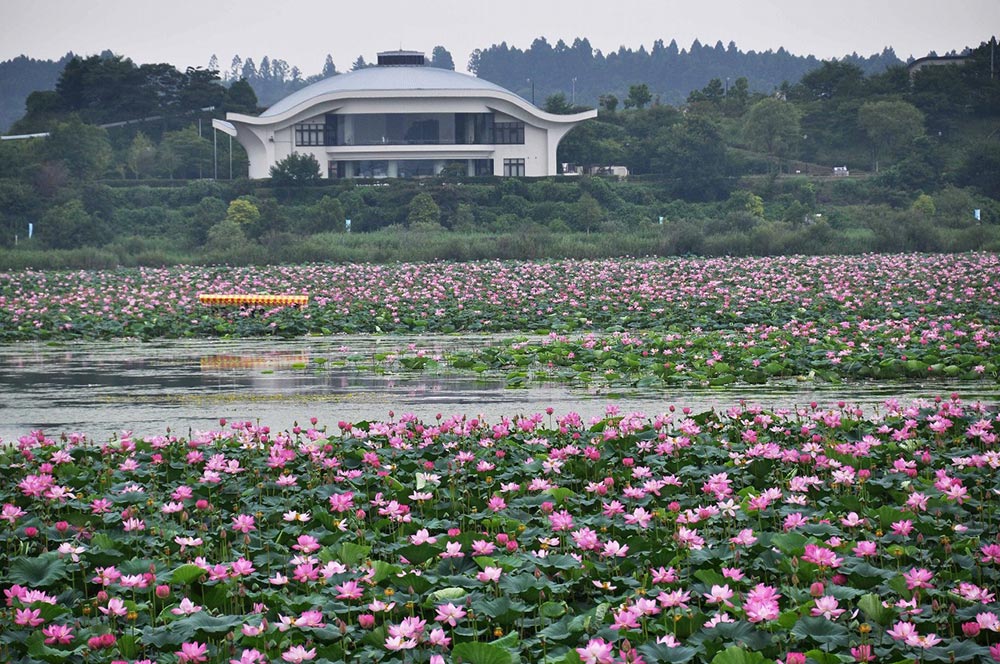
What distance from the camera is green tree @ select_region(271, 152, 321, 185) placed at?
64.9m

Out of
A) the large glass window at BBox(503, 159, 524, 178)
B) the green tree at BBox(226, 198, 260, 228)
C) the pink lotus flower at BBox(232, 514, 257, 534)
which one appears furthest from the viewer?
the large glass window at BBox(503, 159, 524, 178)

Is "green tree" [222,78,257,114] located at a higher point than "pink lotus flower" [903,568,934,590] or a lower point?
higher

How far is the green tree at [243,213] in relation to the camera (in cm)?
5481

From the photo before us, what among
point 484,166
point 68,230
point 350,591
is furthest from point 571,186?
point 350,591

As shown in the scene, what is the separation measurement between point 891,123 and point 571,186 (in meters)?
22.9

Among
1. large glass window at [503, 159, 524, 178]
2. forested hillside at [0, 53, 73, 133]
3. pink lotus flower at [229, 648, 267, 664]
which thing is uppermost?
forested hillside at [0, 53, 73, 133]

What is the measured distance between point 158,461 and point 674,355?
7.54 meters

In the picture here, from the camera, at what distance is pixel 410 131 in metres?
77.3

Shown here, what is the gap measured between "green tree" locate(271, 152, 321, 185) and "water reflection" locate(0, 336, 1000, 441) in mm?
48602

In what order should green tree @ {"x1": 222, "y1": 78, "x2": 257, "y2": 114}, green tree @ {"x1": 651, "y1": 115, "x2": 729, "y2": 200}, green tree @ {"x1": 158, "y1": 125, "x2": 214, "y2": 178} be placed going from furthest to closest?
1. green tree @ {"x1": 222, "y1": 78, "x2": 257, "y2": 114}
2. green tree @ {"x1": 158, "y1": 125, "x2": 214, "y2": 178}
3. green tree @ {"x1": 651, "y1": 115, "x2": 729, "y2": 200}

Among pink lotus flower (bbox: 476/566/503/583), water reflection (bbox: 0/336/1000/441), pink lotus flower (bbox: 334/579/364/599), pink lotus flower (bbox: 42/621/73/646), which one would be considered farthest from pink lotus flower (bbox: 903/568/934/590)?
water reflection (bbox: 0/336/1000/441)

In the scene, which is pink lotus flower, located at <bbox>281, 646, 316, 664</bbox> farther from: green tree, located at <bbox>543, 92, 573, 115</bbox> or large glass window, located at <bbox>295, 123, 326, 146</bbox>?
green tree, located at <bbox>543, 92, 573, 115</bbox>

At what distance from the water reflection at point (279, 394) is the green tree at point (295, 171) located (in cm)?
4860

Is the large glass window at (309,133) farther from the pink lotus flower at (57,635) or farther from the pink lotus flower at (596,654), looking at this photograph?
the pink lotus flower at (596,654)
